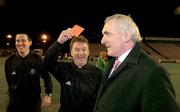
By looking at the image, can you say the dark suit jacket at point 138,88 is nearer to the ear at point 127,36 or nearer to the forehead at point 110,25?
the ear at point 127,36

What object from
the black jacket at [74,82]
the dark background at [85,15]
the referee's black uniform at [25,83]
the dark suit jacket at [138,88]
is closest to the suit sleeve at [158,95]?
the dark suit jacket at [138,88]

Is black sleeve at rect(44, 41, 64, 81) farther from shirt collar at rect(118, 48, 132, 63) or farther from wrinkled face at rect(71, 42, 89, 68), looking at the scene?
shirt collar at rect(118, 48, 132, 63)

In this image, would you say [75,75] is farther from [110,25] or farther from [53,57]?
[110,25]

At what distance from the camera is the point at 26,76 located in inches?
239

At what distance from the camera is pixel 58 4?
58.2m

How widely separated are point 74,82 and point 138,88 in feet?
6.36

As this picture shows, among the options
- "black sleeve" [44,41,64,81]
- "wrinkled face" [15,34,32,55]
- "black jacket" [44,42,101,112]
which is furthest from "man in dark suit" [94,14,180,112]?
"wrinkled face" [15,34,32,55]

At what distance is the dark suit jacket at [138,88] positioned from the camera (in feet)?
9.50

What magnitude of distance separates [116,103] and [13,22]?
194ft

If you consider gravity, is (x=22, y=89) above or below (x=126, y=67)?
below

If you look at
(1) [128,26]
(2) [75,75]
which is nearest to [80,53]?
(2) [75,75]

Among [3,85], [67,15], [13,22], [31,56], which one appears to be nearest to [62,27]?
[67,15]

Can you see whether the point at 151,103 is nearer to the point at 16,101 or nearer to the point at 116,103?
the point at 116,103

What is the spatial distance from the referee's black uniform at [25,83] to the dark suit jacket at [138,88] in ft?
9.73
